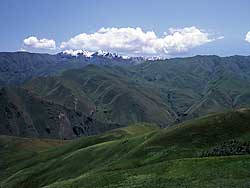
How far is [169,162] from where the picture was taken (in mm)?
56219

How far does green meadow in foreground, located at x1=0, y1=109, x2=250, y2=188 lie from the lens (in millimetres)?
48406

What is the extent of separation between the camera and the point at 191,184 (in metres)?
45.1

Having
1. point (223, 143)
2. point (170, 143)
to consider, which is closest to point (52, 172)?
point (170, 143)

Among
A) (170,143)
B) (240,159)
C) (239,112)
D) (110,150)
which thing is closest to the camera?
(240,159)

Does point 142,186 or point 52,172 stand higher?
point 142,186

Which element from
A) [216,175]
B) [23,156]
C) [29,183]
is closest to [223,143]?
[216,175]

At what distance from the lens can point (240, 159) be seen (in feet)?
169

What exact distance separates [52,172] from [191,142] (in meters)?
36.1

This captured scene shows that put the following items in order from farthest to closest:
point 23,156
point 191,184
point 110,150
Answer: point 23,156, point 110,150, point 191,184

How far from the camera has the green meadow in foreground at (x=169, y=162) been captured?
1906 inches

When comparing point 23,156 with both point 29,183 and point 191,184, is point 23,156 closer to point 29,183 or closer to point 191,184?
point 29,183

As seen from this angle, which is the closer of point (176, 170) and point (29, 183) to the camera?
point (176, 170)

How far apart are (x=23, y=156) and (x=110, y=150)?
85638mm

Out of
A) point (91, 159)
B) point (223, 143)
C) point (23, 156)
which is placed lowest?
point (23, 156)
